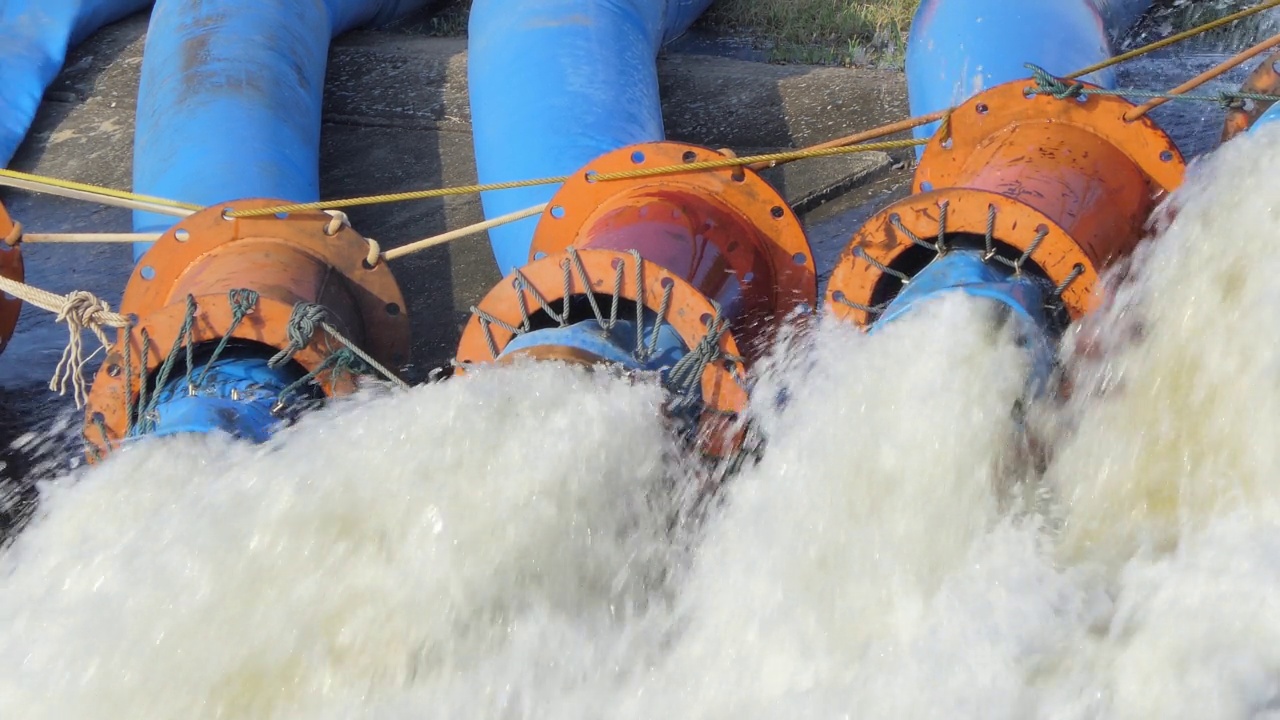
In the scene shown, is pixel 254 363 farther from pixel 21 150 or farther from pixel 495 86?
pixel 21 150

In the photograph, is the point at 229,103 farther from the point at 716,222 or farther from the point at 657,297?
the point at 657,297

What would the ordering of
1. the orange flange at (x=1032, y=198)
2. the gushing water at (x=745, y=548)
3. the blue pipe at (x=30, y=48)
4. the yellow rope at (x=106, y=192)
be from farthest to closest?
the blue pipe at (x=30, y=48) → the yellow rope at (x=106, y=192) → the orange flange at (x=1032, y=198) → the gushing water at (x=745, y=548)

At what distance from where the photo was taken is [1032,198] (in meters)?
2.32

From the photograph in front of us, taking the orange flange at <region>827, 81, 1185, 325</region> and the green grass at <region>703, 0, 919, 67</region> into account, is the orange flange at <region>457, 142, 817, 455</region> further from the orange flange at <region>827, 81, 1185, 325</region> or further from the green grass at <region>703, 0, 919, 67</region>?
the green grass at <region>703, 0, 919, 67</region>

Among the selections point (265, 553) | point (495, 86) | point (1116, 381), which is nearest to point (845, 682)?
point (1116, 381)

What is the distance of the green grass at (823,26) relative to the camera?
5465 mm

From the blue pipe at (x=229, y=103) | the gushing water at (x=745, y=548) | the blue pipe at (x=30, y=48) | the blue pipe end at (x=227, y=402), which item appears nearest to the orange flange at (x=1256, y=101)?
the gushing water at (x=745, y=548)

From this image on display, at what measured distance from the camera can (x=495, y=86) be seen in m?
3.82

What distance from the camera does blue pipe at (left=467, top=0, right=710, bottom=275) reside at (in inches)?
138

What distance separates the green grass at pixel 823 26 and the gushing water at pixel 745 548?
334 cm

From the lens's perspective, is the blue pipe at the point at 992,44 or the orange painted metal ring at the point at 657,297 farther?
the blue pipe at the point at 992,44

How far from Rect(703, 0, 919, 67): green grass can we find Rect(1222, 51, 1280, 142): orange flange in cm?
268

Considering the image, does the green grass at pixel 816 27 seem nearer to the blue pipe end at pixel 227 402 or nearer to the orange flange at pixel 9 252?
the orange flange at pixel 9 252

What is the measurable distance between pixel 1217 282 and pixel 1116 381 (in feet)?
0.88
